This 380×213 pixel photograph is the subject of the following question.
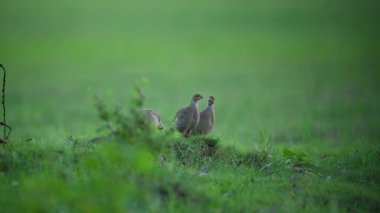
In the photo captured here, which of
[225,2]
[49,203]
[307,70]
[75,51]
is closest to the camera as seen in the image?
[49,203]

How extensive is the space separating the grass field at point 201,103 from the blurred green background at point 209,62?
0.12 metres

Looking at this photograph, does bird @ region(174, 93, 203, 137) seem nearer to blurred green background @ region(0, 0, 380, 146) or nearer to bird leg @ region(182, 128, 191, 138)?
bird leg @ region(182, 128, 191, 138)

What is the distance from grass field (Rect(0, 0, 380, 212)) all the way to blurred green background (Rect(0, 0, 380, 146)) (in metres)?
0.12

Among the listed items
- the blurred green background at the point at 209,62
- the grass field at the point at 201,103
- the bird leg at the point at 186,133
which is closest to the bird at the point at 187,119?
the bird leg at the point at 186,133

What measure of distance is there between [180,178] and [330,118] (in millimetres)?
15649

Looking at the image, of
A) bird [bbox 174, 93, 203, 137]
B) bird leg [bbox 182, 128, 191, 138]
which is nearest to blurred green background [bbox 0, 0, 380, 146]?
bird leg [bbox 182, 128, 191, 138]

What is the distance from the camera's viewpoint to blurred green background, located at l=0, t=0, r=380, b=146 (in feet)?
76.3

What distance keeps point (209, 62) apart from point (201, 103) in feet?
50.6

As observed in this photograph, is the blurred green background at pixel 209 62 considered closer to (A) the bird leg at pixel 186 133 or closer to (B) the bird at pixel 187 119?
(A) the bird leg at pixel 186 133

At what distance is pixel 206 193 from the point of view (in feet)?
26.7

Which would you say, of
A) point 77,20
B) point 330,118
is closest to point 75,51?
point 77,20

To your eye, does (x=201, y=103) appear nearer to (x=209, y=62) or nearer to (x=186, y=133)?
(x=209, y=62)

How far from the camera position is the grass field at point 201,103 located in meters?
8.01

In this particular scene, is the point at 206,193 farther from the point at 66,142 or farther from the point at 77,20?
the point at 77,20
